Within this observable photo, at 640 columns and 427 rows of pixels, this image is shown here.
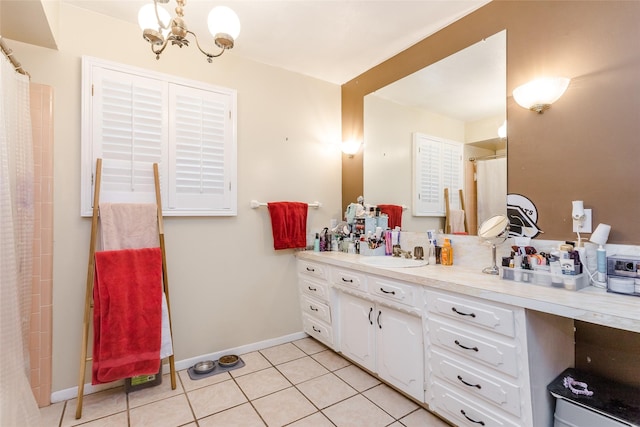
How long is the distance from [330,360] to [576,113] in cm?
232

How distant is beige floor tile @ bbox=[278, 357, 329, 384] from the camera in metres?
2.23

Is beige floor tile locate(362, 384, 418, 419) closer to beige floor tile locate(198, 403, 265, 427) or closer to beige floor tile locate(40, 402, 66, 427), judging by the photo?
beige floor tile locate(198, 403, 265, 427)

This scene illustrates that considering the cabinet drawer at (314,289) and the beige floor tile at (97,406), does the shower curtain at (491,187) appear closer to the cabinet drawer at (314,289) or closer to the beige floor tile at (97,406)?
the cabinet drawer at (314,289)

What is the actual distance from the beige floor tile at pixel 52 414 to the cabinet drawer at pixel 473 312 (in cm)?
226

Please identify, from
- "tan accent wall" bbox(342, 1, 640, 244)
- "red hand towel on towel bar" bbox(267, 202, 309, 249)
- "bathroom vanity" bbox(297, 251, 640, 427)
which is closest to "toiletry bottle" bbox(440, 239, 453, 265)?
"bathroom vanity" bbox(297, 251, 640, 427)

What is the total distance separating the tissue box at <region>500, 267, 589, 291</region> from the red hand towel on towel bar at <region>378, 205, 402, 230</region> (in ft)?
3.35

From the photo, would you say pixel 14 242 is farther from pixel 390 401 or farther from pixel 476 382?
pixel 476 382

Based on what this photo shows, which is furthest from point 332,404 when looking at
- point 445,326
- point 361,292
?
point 445,326

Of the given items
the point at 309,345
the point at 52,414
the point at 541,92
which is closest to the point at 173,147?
the point at 52,414

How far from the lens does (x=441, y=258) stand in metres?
2.15

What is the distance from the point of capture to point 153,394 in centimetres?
203

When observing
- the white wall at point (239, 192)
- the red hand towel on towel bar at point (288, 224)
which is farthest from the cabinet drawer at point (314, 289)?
the red hand towel on towel bar at point (288, 224)

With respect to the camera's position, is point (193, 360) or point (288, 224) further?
point (288, 224)

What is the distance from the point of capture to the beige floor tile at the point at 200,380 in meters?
2.12
